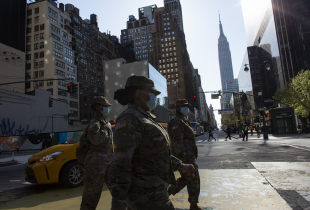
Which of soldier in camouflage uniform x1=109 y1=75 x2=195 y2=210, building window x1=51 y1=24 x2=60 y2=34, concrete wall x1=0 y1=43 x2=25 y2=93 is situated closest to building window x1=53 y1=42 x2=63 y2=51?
building window x1=51 y1=24 x2=60 y2=34

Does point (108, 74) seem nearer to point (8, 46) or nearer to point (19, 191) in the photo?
point (8, 46)

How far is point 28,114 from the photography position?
37438 mm

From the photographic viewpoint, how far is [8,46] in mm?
48188

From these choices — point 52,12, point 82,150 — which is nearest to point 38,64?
point 52,12

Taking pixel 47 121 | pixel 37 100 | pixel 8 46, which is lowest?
pixel 47 121

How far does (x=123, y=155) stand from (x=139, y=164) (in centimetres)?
20

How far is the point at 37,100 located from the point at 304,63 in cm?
5810

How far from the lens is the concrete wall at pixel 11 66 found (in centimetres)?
4619

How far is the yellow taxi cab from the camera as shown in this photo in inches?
208

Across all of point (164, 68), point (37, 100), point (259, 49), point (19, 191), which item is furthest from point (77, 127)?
point (164, 68)

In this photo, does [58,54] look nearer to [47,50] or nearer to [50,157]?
[47,50]

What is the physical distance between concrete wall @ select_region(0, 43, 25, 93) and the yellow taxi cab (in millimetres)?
50180

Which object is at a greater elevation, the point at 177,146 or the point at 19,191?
the point at 177,146

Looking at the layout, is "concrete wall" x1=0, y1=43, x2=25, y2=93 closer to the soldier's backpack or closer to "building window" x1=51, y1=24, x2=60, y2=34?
"building window" x1=51, y1=24, x2=60, y2=34
